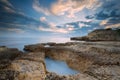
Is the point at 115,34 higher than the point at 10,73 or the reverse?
higher

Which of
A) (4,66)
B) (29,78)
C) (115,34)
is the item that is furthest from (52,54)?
(115,34)

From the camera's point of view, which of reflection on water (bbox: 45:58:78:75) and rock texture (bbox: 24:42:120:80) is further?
reflection on water (bbox: 45:58:78:75)

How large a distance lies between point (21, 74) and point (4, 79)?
1.13 m

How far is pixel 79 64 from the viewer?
41.8 feet

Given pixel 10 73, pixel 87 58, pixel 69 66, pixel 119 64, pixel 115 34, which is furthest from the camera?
pixel 115 34

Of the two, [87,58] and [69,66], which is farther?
[69,66]

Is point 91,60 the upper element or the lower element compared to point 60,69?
upper

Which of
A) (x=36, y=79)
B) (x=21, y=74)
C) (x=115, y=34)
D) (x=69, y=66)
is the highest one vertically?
(x=115, y=34)

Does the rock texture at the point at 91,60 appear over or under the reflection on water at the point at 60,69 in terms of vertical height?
over

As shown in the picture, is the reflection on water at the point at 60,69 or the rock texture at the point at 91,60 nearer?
the rock texture at the point at 91,60

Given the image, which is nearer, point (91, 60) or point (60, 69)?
point (91, 60)

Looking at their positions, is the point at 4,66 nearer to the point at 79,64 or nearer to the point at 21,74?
the point at 21,74

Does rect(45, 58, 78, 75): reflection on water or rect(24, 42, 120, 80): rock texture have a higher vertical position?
rect(24, 42, 120, 80): rock texture

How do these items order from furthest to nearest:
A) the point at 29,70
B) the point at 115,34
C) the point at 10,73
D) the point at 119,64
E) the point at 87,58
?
1. the point at 115,34
2. the point at 87,58
3. the point at 119,64
4. the point at 29,70
5. the point at 10,73
